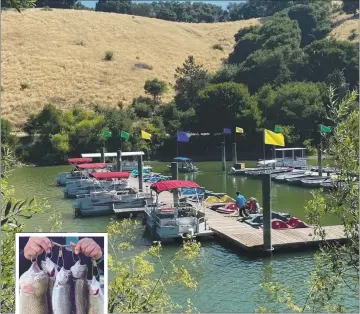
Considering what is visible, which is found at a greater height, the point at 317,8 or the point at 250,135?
the point at 317,8

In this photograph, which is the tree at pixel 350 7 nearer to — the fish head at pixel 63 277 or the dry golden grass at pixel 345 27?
the dry golden grass at pixel 345 27

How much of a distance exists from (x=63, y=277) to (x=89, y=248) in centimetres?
46

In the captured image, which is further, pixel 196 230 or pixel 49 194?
pixel 49 194

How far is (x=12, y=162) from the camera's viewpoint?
8.75m

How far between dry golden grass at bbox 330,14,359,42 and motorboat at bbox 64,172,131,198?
231 ft

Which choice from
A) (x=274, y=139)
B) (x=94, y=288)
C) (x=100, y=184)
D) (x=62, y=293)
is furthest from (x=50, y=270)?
(x=274, y=139)

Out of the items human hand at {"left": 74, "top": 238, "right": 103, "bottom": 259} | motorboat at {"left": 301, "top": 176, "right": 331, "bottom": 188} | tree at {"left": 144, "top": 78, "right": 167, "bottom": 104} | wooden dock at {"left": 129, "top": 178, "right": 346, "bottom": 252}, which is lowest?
motorboat at {"left": 301, "top": 176, "right": 331, "bottom": 188}

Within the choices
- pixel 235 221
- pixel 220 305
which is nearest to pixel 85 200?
pixel 235 221

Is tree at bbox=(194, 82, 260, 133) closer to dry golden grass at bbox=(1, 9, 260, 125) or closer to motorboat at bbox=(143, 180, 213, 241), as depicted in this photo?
dry golden grass at bbox=(1, 9, 260, 125)

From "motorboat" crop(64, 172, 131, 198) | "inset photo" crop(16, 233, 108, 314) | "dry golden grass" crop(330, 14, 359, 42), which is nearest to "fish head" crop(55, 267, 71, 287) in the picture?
"inset photo" crop(16, 233, 108, 314)

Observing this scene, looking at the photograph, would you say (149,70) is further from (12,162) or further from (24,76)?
(12,162)

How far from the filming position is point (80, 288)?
6215 mm

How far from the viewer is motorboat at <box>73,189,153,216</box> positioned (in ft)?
104

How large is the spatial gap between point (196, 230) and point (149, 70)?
77142mm
